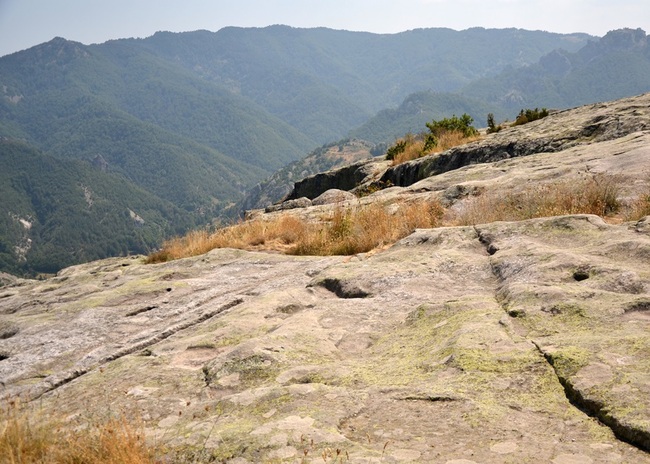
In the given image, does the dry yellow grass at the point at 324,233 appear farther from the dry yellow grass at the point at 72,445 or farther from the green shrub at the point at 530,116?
the green shrub at the point at 530,116

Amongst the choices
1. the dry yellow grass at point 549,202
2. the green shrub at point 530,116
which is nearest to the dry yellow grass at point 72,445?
the dry yellow grass at point 549,202

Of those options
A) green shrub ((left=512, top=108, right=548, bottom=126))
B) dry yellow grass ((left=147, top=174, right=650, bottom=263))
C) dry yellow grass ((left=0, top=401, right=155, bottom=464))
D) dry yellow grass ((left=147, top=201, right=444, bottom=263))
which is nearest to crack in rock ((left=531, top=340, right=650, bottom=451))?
dry yellow grass ((left=0, top=401, right=155, bottom=464))

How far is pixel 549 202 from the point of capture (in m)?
9.73

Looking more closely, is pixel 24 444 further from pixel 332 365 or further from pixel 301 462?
pixel 332 365

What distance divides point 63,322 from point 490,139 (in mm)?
17255

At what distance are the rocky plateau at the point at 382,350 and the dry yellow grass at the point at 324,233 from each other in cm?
113

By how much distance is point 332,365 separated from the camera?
16.1 feet

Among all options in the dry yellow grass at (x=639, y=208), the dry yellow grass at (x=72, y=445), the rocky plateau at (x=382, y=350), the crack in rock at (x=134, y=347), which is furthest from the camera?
the dry yellow grass at (x=639, y=208)

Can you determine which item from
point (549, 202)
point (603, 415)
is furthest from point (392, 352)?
point (549, 202)

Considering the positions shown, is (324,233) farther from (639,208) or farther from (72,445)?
(72,445)

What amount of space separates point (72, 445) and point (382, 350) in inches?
115

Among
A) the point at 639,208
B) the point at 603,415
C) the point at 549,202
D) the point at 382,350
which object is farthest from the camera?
the point at 549,202

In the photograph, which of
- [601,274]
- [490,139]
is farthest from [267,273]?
[490,139]

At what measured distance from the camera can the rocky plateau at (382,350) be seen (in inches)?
135
